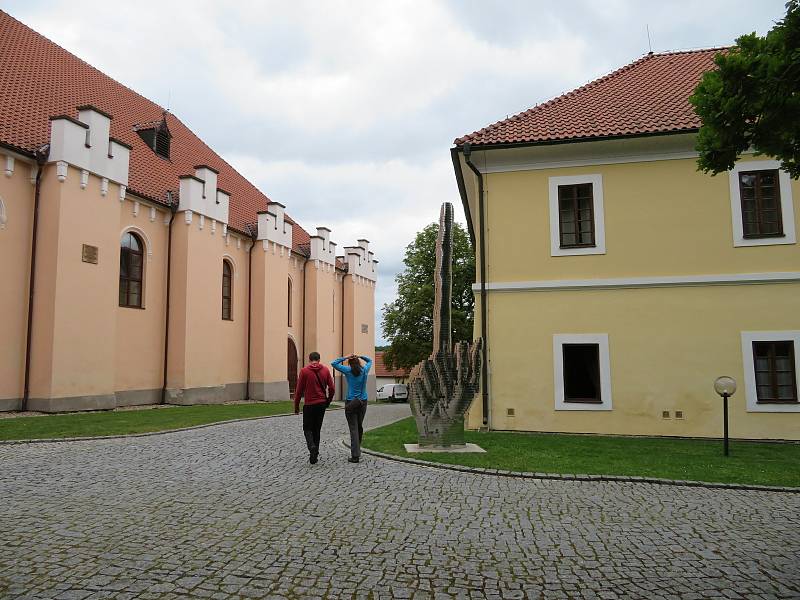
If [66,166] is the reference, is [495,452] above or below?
below

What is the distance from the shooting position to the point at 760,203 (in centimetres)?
1330

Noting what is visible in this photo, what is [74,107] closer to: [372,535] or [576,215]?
[576,215]

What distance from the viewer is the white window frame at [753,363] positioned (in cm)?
1250

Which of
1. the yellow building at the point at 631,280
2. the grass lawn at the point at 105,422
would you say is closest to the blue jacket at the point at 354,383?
the yellow building at the point at 631,280

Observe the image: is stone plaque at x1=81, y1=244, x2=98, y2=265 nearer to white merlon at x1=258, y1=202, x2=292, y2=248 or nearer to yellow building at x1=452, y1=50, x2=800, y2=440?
white merlon at x1=258, y1=202, x2=292, y2=248

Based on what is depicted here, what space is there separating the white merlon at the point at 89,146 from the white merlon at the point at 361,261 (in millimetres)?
19559

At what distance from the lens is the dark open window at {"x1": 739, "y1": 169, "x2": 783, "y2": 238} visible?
43.3ft

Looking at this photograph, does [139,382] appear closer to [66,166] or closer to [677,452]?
[66,166]

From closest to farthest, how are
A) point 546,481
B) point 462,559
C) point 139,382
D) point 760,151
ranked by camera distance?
point 462,559 → point 760,151 → point 546,481 → point 139,382

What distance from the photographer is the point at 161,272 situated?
2150cm

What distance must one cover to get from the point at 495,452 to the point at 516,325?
171 inches

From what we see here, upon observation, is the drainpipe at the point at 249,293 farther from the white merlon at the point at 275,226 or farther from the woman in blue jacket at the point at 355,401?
the woman in blue jacket at the point at 355,401

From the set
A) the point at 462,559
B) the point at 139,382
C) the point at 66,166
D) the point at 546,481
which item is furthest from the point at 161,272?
the point at 462,559

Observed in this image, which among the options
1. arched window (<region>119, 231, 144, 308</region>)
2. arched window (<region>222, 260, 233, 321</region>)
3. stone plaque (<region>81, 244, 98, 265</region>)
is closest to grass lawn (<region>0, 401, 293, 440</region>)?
arched window (<region>119, 231, 144, 308</region>)
